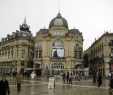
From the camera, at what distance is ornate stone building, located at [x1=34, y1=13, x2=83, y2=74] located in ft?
306

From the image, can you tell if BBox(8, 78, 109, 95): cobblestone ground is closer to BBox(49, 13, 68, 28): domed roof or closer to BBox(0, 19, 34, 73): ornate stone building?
BBox(49, 13, 68, 28): domed roof

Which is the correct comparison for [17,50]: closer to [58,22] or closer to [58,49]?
[58,49]

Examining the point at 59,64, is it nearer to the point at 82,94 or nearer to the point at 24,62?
the point at 24,62

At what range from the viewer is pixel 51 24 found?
97.4 meters

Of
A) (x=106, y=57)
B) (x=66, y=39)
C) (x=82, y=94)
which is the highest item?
(x=66, y=39)

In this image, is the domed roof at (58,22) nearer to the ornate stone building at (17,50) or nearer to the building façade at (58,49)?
the building façade at (58,49)

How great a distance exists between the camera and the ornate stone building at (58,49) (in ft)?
306

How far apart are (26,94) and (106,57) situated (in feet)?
196

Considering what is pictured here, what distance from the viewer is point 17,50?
10444 centimetres

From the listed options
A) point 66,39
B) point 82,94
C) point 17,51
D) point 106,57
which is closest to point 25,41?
point 17,51

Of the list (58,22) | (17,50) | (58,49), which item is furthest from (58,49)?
(17,50)

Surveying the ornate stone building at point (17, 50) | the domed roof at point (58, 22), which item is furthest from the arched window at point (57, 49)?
the ornate stone building at point (17, 50)

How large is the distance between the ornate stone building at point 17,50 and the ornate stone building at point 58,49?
8.90m

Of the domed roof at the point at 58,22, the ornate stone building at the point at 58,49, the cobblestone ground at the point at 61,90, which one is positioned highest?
the domed roof at the point at 58,22
